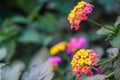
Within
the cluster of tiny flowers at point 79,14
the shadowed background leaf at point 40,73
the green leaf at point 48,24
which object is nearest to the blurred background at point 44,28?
the green leaf at point 48,24

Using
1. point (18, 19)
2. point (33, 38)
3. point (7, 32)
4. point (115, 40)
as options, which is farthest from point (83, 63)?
point (18, 19)

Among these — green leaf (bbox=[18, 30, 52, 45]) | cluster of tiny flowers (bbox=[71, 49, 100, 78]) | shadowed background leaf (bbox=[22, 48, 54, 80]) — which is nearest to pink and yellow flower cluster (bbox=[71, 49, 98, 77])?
cluster of tiny flowers (bbox=[71, 49, 100, 78])

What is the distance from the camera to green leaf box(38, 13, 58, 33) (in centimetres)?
325

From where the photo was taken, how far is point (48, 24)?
3.26 meters

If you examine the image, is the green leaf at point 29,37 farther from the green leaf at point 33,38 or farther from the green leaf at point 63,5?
the green leaf at point 63,5

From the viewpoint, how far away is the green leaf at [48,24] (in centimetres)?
325

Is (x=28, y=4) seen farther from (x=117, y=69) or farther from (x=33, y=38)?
(x=117, y=69)

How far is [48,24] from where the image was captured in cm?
326

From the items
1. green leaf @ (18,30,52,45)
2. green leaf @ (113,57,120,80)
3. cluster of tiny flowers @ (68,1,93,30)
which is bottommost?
green leaf @ (113,57,120,80)

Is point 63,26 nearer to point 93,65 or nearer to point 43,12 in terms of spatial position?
point 43,12

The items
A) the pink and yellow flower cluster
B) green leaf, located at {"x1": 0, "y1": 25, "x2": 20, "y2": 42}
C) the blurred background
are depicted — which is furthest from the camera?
the blurred background

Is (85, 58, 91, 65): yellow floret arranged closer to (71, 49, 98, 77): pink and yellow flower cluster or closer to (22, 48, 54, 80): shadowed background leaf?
(71, 49, 98, 77): pink and yellow flower cluster

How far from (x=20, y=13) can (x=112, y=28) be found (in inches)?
98.4

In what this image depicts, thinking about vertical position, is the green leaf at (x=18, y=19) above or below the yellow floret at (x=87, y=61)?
above
